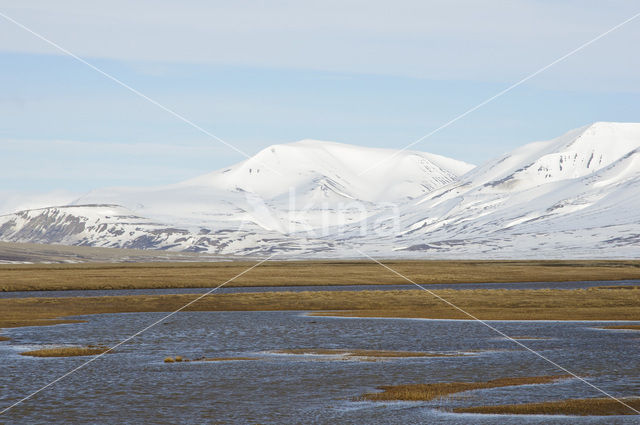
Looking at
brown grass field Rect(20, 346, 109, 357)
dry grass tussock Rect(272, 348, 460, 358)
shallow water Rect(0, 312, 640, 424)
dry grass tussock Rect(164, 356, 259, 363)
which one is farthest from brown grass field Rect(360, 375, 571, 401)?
brown grass field Rect(20, 346, 109, 357)

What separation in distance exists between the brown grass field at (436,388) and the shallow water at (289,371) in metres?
0.83

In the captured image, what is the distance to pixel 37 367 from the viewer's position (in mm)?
38906

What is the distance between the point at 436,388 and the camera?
111 feet

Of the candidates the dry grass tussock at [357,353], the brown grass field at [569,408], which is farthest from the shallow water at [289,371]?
the dry grass tussock at [357,353]

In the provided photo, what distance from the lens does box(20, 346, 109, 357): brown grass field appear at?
43062 millimetres

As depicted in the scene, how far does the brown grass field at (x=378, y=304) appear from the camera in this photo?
2594 inches

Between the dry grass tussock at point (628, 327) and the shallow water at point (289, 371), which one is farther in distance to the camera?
the dry grass tussock at point (628, 327)

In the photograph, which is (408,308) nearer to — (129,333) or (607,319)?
(607,319)

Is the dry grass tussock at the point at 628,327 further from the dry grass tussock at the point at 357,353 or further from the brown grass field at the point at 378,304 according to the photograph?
the dry grass tussock at the point at 357,353

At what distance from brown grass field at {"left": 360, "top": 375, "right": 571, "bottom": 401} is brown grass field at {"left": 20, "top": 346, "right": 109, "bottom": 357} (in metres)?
17.1

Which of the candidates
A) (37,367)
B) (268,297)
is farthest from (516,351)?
(268,297)

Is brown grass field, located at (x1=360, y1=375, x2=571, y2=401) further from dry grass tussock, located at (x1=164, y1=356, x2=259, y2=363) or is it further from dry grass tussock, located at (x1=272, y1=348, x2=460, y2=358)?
dry grass tussock, located at (x1=164, y1=356, x2=259, y2=363)

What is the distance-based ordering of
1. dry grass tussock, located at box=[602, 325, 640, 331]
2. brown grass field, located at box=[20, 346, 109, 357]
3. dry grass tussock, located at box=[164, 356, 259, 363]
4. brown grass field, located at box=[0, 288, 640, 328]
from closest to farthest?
dry grass tussock, located at box=[164, 356, 259, 363], brown grass field, located at box=[20, 346, 109, 357], dry grass tussock, located at box=[602, 325, 640, 331], brown grass field, located at box=[0, 288, 640, 328]

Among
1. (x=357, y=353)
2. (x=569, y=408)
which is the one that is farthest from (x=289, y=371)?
(x=569, y=408)
